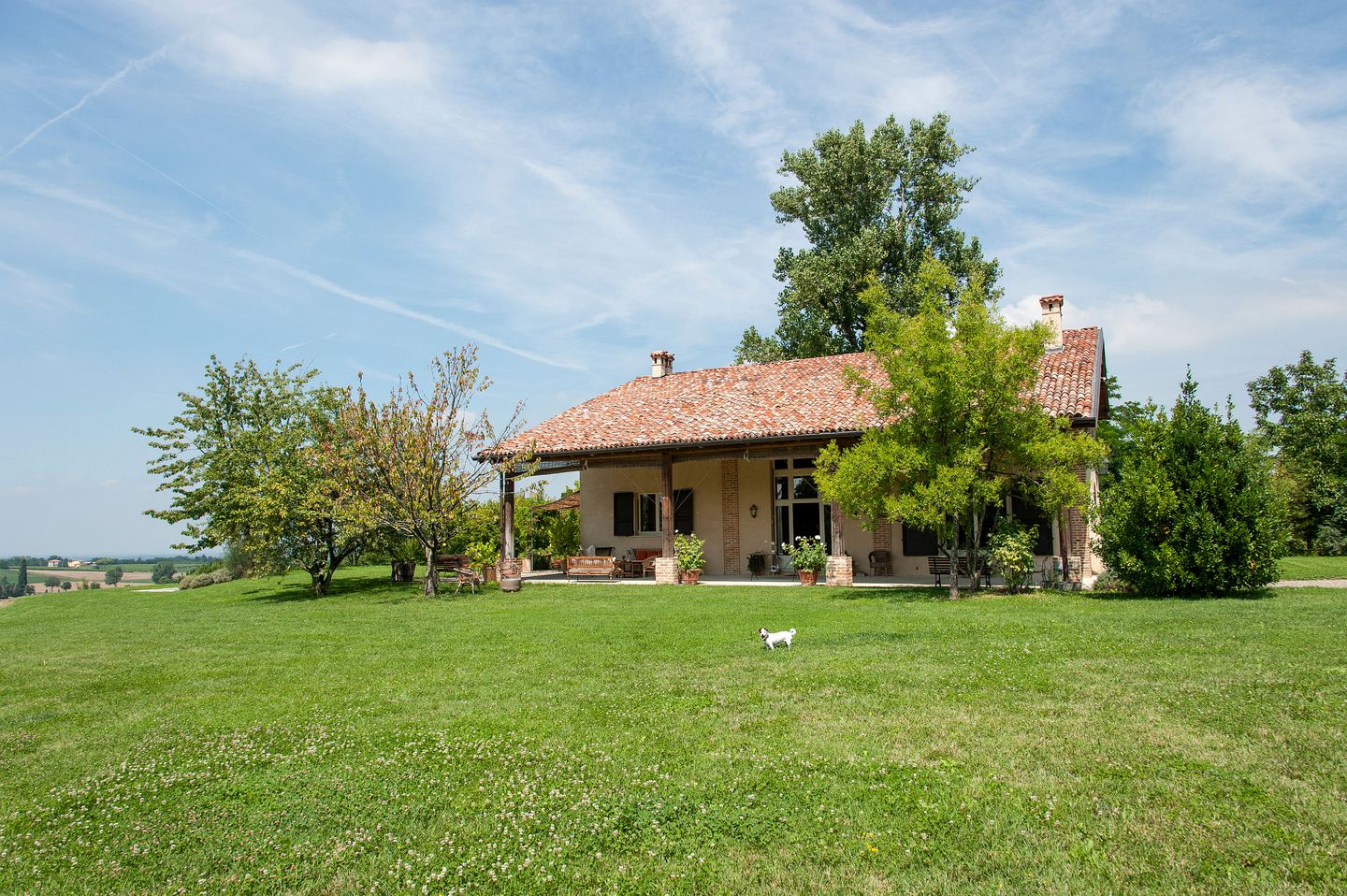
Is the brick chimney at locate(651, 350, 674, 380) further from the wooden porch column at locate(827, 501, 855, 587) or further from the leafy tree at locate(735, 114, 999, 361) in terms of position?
the wooden porch column at locate(827, 501, 855, 587)

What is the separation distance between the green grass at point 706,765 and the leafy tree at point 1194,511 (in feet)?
9.45

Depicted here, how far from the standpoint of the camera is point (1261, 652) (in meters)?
7.54

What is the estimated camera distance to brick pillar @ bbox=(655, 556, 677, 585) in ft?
60.6

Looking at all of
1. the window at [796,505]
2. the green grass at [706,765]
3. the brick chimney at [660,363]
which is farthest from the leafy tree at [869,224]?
the green grass at [706,765]

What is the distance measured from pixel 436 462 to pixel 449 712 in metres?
10.8

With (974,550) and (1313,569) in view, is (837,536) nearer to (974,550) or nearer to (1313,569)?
(974,550)

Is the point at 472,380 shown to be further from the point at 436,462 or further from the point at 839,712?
the point at 839,712

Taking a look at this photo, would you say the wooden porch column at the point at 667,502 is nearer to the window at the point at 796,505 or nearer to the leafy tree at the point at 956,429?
the window at the point at 796,505

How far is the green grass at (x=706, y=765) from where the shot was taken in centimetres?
386

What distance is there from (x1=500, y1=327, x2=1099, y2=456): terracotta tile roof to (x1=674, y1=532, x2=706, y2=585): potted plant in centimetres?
230

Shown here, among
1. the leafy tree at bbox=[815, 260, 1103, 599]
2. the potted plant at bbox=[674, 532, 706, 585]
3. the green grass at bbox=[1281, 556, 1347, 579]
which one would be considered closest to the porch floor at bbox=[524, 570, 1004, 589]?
the potted plant at bbox=[674, 532, 706, 585]

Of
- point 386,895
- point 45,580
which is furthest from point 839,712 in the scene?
point 45,580

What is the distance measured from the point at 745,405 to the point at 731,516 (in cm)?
273

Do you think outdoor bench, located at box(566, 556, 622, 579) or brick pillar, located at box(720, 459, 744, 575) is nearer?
outdoor bench, located at box(566, 556, 622, 579)
